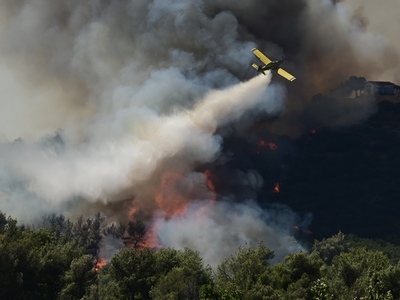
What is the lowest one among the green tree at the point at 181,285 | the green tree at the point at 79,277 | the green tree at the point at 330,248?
the green tree at the point at 181,285

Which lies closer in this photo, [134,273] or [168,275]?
[168,275]

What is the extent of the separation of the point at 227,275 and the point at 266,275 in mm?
11528

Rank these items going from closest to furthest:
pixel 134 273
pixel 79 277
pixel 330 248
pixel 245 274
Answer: pixel 245 274
pixel 79 277
pixel 134 273
pixel 330 248

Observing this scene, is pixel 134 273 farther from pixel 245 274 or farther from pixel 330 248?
pixel 330 248

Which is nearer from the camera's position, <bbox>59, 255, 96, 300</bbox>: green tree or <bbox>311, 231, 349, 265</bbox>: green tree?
<bbox>59, 255, 96, 300</bbox>: green tree

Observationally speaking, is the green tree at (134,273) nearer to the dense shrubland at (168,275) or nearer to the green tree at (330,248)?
the dense shrubland at (168,275)

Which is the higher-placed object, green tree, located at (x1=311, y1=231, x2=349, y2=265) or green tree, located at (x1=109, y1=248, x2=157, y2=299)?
green tree, located at (x1=311, y1=231, x2=349, y2=265)

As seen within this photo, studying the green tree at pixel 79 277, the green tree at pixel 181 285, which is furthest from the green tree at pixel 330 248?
the green tree at pixel 79 277

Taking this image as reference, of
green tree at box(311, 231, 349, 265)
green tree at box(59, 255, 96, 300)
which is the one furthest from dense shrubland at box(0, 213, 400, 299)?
green tree at box(311, 231, 349, 265)

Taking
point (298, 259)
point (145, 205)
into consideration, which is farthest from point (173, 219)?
point (298, 259)

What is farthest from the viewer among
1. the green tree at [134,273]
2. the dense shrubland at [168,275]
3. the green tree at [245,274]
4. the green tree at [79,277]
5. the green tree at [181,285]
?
the green tree at [134,273]

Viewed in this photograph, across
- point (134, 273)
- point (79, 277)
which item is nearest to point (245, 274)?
point (134, 273)

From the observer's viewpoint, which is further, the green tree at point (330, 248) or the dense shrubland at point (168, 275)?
the green tree at point (330, 248)

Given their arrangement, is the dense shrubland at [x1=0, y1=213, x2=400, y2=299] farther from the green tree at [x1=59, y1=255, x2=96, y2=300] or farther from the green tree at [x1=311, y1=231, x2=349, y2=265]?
the green tree at [x1=311, y1=231, x2=349, y2=265]
